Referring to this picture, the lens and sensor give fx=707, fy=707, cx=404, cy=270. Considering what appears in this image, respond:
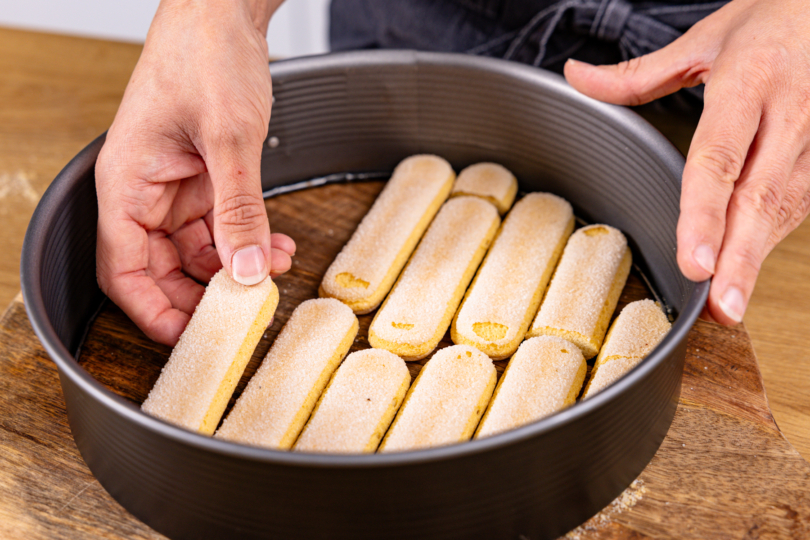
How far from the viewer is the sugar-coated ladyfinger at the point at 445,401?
0.86m

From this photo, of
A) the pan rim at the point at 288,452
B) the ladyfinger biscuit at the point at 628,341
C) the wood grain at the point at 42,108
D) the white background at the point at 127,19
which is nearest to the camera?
the pan rim at the point at 288,452

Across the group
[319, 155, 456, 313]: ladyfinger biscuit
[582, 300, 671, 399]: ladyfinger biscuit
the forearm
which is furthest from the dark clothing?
[582, 300, 671, 399]: ladyfinger biscuit

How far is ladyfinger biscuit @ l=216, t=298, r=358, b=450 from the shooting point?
34.4 inches

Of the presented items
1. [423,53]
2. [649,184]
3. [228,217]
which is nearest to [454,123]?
[423,53]

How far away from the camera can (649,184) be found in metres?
1.06

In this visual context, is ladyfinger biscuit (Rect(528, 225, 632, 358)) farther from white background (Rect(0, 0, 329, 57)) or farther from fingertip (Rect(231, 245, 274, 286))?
white background (Rect(0, 0, 329, 57))

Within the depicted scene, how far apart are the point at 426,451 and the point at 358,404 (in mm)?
264

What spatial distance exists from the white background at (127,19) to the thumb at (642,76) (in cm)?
139

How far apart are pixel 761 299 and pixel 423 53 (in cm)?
71

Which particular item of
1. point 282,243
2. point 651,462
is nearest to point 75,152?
point 282,243

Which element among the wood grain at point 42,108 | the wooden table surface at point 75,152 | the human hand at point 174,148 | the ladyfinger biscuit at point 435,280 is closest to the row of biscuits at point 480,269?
the ladyfinger biscuit at point 435,280

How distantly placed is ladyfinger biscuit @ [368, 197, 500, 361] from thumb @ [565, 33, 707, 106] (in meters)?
0.25

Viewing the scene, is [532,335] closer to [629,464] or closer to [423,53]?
[629,464]

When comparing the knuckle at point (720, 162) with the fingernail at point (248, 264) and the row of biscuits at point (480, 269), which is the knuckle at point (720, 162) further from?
the fingernail at point (248, 264)
